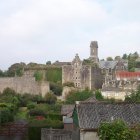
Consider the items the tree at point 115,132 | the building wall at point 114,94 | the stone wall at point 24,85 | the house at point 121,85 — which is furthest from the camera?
the house at point 121,85

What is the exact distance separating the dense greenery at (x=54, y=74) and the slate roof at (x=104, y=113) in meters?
71.5

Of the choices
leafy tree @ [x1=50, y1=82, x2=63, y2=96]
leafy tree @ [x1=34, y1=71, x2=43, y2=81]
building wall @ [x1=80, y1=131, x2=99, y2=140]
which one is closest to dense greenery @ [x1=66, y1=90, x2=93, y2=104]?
leafy tree @ [x1=50, y1=82, x2=63, y2=96]

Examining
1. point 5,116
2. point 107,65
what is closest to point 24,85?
point 107,65

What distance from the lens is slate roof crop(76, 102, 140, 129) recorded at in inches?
1425

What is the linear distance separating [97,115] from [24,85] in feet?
199

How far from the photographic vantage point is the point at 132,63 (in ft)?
505

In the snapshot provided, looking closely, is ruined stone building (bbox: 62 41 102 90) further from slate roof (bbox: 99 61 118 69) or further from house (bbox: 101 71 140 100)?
slate roof (bbox: 99 61 118 69)

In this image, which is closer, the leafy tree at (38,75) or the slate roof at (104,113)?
the slate roof at (104,113)

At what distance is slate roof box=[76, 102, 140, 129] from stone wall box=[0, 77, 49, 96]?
5806cm

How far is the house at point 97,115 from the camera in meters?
35.5

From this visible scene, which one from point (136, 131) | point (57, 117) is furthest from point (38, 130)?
point (57, 117)

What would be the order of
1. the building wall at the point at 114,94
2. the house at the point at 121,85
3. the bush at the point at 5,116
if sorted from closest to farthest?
the bush at the point at 5,116 < the building wall at the point at 114,94 < the house at the point at 121,85

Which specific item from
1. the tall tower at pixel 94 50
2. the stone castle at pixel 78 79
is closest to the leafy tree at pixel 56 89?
the stone castle at pixel 78 79

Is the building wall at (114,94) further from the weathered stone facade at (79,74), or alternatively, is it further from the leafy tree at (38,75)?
the leafy tree at (38,75)
